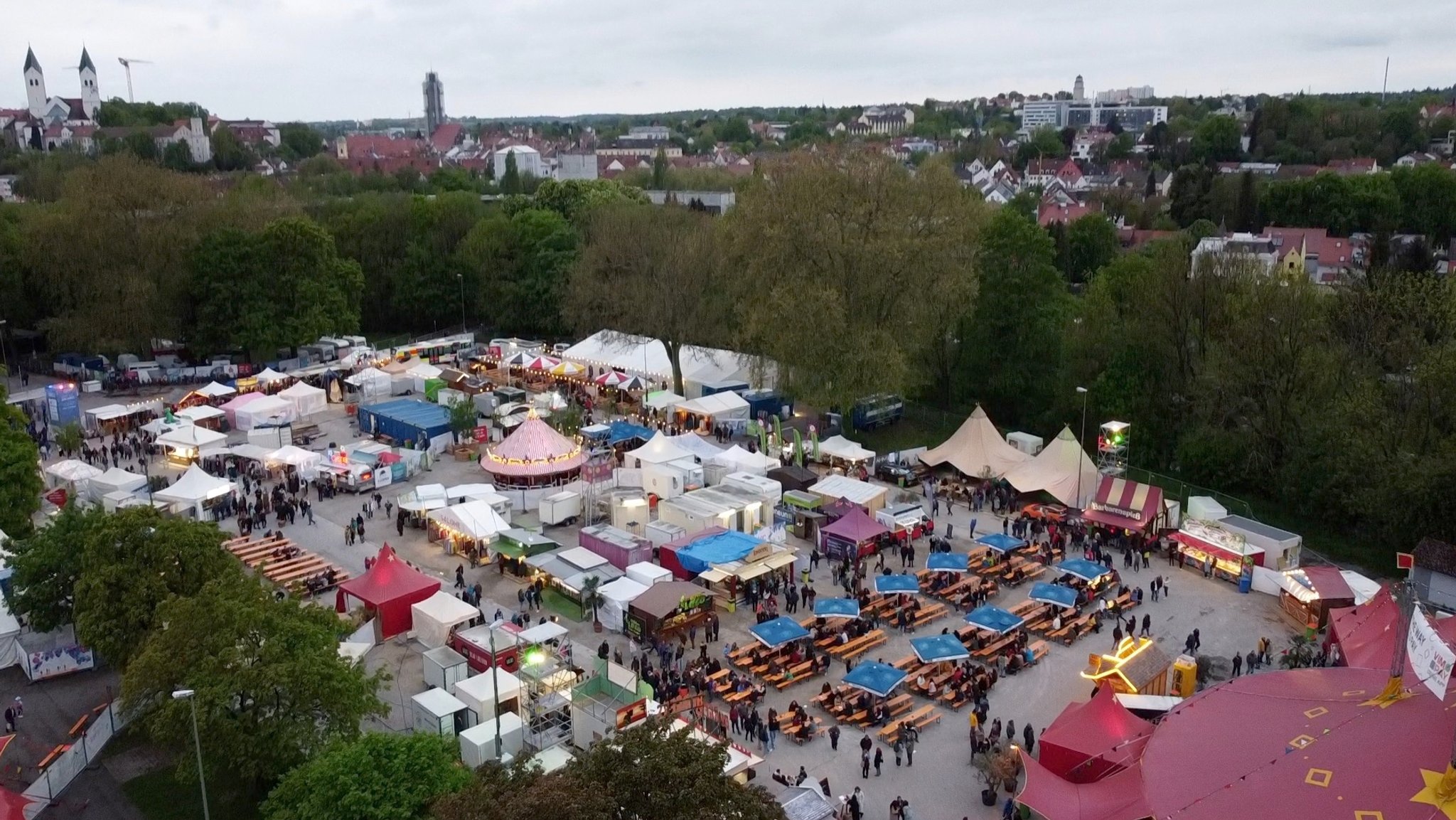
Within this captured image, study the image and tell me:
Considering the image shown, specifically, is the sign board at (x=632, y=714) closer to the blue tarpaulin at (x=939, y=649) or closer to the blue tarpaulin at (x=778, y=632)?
the blue tarpaulin at (x=778, y=632)

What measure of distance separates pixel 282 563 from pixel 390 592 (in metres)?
4.75

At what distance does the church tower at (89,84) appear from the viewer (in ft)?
443

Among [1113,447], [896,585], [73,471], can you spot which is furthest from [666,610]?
[73,471]

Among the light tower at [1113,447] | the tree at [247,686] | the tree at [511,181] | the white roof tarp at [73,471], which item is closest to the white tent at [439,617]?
the tree at [247,686]

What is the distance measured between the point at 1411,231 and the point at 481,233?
59.7 meters

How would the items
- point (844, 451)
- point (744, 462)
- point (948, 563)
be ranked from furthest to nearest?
1. point (844, 451)
2. point (744, 462)
3. point (948, 563)

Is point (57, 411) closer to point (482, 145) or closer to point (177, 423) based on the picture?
point (177, 423)

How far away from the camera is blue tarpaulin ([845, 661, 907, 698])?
706 inches


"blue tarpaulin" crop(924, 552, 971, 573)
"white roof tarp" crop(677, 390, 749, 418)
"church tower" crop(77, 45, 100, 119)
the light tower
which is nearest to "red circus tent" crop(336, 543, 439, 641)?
"blue tarpaulin" crop(924, 552, 971, 573)

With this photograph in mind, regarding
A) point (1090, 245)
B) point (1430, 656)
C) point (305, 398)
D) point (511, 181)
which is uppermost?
point (511, 181)

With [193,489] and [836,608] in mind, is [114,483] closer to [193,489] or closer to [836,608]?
[193,489]

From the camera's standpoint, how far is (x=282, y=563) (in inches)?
959

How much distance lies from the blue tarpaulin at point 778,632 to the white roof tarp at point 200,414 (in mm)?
24005

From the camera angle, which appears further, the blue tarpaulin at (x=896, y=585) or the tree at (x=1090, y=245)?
the tree at (x=1090, y=245)
